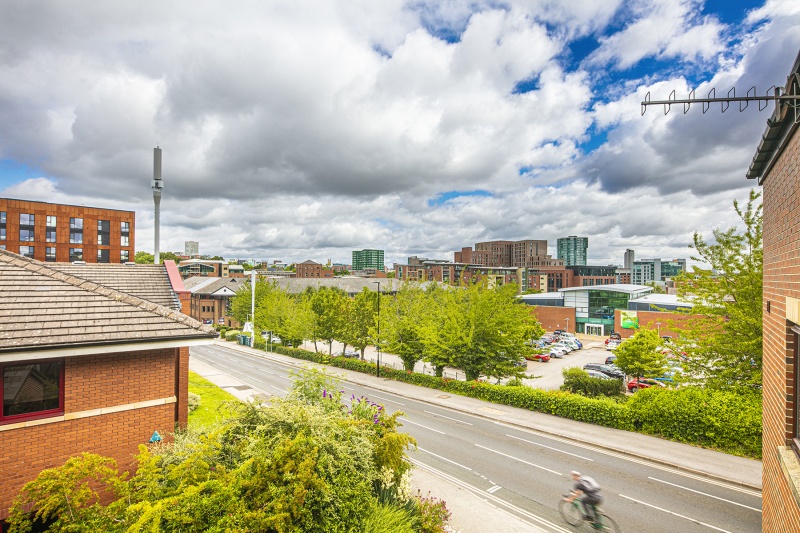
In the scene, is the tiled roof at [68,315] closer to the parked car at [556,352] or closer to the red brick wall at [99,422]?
the red brick wall at [99,422]

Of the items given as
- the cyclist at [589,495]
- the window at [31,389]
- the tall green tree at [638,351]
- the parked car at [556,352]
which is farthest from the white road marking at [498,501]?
the parked car at [556,352]

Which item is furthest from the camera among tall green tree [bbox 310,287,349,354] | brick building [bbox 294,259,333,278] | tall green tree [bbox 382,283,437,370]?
brick building [bbox 294,259,333,278]

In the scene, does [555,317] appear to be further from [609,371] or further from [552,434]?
[552,434]

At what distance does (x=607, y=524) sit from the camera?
433 inches

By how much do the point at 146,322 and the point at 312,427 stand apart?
4385 mm

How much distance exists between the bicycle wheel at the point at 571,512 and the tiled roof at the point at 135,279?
45.9 feet

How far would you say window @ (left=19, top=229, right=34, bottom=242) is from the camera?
66.2m

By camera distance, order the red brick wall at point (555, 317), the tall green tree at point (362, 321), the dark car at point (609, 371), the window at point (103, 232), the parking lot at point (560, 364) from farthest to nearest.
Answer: the window at point (103, 232), the red brick wall at point (555, 317), the tall green tree at point (362, 321), the dark car at point (609, 371), the parking lot at point (560, 364)

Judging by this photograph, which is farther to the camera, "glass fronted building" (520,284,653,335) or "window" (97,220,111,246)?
"window" (97,220,111,246)

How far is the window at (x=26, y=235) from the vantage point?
66250mm

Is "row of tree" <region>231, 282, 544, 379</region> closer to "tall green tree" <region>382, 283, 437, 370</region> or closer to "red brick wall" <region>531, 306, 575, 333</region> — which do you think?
"tall green tree" <region>382, 283, 437, 370</region>

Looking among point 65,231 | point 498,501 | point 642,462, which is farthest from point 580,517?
point 65,231

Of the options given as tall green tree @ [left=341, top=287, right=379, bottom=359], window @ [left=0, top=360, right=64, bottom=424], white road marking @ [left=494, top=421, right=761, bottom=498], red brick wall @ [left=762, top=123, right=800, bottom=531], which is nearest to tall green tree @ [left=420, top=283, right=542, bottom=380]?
white road marking @ [left=494, top=421, right=761, bottom=498]

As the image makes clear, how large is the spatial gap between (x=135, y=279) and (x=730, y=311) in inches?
945
